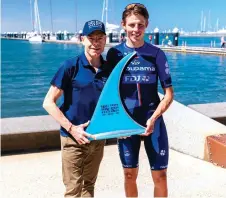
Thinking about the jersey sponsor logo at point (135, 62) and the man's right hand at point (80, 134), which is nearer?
the man's right hand at point (80, 134)

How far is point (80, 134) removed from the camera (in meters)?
2.38

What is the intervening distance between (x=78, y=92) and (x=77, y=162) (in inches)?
20.4

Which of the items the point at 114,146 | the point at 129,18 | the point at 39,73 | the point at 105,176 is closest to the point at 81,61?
the point at 129,18

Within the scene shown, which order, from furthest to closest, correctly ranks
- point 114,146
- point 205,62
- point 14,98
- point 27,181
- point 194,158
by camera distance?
point 205,62 → point 14,98 → point 114,146 → point 194,158 → point 27,181

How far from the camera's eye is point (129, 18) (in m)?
2.59

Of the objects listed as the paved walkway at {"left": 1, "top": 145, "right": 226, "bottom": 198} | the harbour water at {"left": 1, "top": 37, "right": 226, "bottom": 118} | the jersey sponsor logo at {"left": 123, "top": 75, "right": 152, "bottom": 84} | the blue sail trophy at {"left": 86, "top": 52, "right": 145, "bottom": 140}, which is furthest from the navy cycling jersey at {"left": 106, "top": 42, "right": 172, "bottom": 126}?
the harbour water at {"left": 1, "top": 37, "right": 226, "bottom": 118}

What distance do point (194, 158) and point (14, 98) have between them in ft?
51.2

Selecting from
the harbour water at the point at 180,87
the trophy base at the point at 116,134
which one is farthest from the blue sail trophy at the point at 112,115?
the harbour water at the point at 180,87

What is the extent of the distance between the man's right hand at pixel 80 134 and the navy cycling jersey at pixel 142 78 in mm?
410

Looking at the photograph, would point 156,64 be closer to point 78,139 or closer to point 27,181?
point 78,139

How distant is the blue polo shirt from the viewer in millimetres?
2406

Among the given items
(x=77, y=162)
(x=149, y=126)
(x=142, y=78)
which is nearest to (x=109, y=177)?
(x=77, y=162)

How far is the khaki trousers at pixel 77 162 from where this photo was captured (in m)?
2.54

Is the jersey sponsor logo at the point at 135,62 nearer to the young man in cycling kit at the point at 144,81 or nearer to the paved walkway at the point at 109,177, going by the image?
the young man in cycling kit at the point at 144,81
